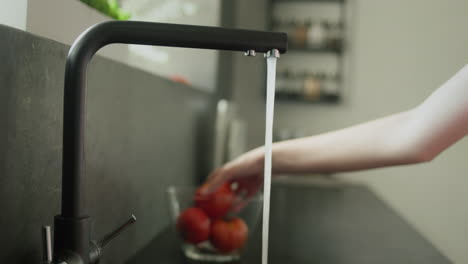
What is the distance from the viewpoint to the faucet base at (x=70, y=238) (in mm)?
488

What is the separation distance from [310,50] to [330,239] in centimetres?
252

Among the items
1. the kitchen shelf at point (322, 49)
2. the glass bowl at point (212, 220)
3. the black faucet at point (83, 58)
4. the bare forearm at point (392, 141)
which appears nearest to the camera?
the black faucet at point (83, 58)

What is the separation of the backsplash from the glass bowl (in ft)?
0.25

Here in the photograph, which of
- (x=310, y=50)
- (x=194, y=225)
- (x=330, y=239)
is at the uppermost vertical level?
(x=310, y=50)

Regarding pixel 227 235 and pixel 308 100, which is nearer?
pixel 227 235

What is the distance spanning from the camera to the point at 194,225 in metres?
0.91

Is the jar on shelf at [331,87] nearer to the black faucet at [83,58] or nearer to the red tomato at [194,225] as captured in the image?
the red tomato at [194,225]

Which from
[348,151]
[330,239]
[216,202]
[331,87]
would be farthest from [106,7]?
[331,87]

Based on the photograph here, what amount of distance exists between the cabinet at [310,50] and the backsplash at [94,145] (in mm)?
2252

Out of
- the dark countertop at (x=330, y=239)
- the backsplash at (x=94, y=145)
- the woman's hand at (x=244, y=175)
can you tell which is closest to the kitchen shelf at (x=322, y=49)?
the dark countertop at (x=330, y=239)

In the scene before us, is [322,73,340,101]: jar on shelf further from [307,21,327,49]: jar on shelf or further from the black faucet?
the black faucet

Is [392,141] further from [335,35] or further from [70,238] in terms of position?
[335,35]

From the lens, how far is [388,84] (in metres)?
3.61

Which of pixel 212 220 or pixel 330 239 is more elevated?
pixel 212 220
